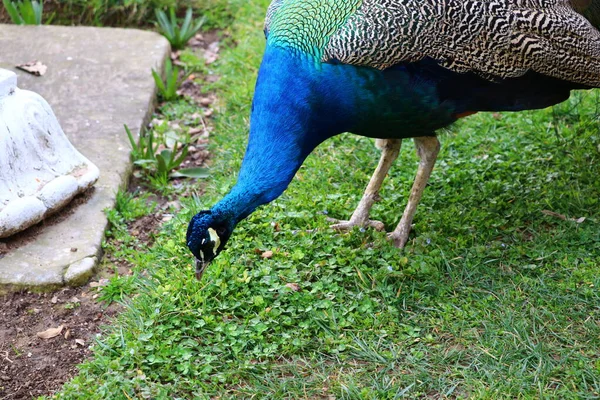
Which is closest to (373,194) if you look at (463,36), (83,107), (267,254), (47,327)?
(267,254)

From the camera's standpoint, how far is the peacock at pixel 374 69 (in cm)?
353

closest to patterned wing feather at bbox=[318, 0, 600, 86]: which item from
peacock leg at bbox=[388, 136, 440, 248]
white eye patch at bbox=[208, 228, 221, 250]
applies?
peacock leg at bbox=[388, 136, 440, 248]

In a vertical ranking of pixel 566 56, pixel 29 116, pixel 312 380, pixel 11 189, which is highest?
pixel 566 56

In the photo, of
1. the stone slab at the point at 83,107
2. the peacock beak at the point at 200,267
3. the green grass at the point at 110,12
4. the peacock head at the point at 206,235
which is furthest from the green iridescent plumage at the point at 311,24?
the green grass at the point at 110,12

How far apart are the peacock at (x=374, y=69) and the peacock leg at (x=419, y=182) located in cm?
40

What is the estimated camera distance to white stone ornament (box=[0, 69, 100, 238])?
399 cm

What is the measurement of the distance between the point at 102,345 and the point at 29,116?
4.52ft

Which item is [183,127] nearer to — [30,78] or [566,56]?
[30,78]

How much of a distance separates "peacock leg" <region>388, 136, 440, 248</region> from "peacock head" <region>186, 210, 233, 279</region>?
108cm

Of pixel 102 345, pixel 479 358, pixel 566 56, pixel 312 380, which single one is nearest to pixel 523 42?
pixel 566 56

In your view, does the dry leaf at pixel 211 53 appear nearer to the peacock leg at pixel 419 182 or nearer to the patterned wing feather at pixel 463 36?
the peacock leg at pixel 419 182

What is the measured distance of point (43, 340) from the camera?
3.63m

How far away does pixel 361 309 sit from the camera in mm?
3742

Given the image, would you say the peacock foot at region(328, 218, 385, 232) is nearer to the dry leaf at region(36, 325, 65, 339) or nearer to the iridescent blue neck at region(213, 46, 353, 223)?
the iridescent blue neck at region(213, 46, 353, 223)
